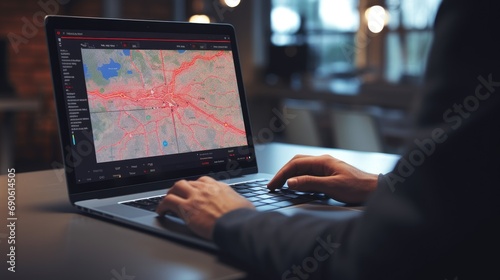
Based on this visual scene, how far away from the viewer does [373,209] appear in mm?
773

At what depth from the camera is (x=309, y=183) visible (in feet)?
3.94

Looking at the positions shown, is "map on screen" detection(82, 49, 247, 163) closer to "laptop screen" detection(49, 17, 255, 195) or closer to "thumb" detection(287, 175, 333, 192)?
"laptop screen" detection(49, 17, 255, 195)

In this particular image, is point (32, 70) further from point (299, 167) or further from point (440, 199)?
point (440, 199)

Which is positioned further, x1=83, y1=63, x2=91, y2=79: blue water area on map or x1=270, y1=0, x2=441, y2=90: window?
x1=270, y1=0, x2=441, y2=90: window

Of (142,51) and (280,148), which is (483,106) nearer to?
(142,51)

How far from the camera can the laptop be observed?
1.14 meters

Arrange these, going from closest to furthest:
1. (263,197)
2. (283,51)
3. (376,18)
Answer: (263,197) < (376,18) < (283,51)

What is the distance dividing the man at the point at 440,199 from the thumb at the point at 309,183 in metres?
0.35

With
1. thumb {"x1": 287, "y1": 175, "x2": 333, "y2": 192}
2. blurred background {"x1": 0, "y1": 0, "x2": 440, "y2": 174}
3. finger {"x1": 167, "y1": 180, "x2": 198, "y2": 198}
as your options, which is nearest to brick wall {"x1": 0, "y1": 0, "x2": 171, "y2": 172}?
blurred background {"x1": 0, "y1": 0, "x2": 440, "y2": 174}

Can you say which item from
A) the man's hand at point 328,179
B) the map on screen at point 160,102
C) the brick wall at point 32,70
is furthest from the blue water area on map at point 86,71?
the brick wall at point 32,70

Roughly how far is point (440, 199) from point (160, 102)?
2.21 feet

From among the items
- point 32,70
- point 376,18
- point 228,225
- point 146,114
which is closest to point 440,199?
point 228,225

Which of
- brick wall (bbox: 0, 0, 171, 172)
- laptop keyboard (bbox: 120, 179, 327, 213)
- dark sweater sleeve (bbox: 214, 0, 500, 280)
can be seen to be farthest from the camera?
brick wall (bbox: 0, 0, 171, 172)

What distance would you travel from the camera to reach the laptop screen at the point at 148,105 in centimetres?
116
